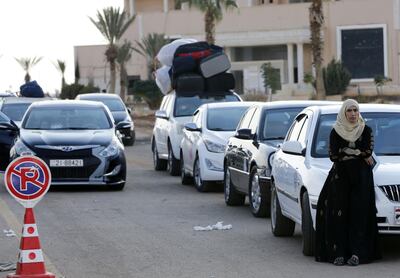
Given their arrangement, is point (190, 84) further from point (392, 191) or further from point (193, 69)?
point (392, 191)

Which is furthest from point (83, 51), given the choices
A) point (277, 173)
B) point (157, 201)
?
point (277, 173)

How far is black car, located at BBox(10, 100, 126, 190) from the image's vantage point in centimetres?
1977

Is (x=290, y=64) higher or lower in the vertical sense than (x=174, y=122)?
higher

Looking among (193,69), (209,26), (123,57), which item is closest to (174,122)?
(193,69)

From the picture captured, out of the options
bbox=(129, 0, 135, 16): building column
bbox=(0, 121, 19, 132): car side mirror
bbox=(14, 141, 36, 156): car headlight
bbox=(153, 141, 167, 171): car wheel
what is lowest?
bbox=(153, 141, 167, 171): car wheel

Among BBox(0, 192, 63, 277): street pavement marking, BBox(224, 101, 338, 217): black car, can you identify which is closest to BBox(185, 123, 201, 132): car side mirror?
BBox(224, 101, 338, 217): black car

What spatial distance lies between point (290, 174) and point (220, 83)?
13.6 metres

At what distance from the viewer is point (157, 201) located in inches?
737

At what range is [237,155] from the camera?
56.7 feet

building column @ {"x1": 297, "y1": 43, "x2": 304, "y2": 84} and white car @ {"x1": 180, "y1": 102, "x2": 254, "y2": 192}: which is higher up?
building column @ {"x1": 297, "y1": 43, "x2": 304, "y2": 84}

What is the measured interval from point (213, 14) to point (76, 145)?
37.9 metres

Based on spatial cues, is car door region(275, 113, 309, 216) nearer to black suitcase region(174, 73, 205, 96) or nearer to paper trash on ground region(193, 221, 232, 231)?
paper trash on ground region(193, 221, 232, 231)

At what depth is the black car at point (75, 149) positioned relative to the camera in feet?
64.8

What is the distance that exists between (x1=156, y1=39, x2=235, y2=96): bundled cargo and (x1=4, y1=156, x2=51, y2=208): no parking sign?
46.9ft
